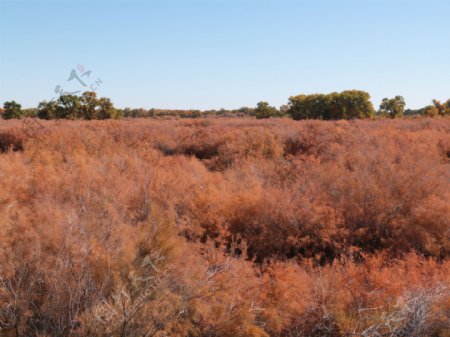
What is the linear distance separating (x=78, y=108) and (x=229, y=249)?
3218 centimetres

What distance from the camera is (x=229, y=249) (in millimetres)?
6621

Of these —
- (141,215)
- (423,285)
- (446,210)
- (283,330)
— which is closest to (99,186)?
(141,215)

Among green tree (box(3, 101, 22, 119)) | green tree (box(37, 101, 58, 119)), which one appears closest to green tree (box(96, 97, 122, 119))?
green tree (box(37, 101, 58, 119))

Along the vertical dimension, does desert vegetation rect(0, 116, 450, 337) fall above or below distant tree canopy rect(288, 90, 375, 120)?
below

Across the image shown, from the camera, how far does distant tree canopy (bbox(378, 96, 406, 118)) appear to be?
41656mm

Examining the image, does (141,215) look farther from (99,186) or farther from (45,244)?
(45,244)

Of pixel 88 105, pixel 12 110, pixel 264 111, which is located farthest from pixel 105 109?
pixel 264 111

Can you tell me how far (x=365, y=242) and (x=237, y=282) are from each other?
3.37 metres

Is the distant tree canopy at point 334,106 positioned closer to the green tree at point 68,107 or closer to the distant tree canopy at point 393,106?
the distant tree canopy at point 393,106

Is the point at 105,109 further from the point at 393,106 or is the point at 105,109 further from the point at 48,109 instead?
the point at 393,106

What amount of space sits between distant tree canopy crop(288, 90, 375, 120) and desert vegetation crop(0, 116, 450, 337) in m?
28.7

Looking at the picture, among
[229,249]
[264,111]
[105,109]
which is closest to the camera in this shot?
[229,249]

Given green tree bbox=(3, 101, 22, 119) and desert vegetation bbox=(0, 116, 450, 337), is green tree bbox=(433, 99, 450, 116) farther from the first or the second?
green tree bbox=(3, 101, 22, 119)

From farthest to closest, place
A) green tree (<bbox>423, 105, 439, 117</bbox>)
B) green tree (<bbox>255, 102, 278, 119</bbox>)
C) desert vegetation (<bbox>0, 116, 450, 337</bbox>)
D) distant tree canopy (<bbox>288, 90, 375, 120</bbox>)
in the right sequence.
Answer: green tree (<bbox>255, 102, 278, 119</bbox>) → distant tree canopy (<bbox>288, 90, 375, 120</bbox>) → green tree (<bbox>423, 105, 439, 117</bbox>) → desert vegetation (<bbox>0, 116, 450, 337</bbox>)
